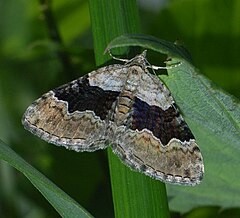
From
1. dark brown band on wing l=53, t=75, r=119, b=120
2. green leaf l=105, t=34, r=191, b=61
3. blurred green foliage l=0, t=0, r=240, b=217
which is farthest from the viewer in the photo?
blurred green foliage l=0, t=0, r=240, b=217

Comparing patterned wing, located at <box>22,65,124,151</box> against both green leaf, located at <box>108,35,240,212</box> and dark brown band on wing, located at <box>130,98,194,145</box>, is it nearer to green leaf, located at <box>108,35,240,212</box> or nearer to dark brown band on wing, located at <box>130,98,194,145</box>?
dark brown band on wing, located at <box>130,98,194,145</box>

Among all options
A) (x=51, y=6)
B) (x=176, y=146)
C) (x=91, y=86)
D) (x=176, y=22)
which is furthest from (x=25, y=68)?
(x=176, y=146)

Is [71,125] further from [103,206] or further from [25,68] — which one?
[25,68]

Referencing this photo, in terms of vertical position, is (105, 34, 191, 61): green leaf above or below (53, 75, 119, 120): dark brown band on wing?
above

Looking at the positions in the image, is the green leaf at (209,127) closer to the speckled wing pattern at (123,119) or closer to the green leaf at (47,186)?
the speckled wing pattern at (123,119)

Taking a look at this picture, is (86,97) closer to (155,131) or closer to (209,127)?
(155,131)

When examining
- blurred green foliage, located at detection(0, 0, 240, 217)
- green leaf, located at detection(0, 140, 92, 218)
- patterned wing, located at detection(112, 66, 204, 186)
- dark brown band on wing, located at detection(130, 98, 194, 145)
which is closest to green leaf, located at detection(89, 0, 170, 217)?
green leaf, located at detection(0, 140, 92, 218)

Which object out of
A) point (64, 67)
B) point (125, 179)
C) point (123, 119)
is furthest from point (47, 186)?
point (64, 67)
